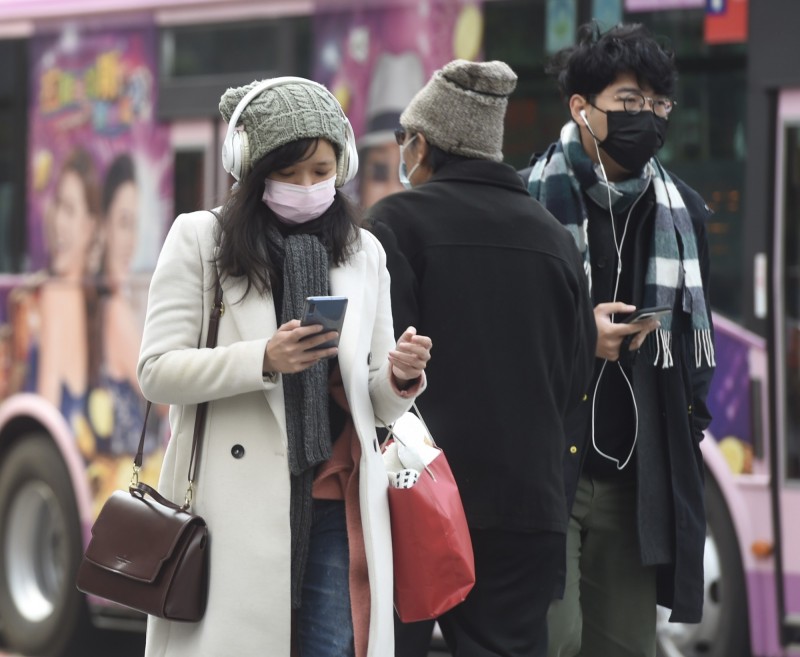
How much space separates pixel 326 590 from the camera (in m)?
3.17

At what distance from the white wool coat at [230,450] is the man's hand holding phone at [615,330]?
871 mm

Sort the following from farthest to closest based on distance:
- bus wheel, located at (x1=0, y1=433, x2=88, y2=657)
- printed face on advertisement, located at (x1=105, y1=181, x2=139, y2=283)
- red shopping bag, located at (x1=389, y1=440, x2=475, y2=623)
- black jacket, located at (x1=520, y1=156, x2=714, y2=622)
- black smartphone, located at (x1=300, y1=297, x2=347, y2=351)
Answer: bus wheel, located at (x1=0, y1=433, x2=88, y2=657) < printed face on advertisement, located at (x1=105, y1=181, x2=139, y2=283) < black jacket, located at (x1=520, y1=156, x2=714, y2=622) < red shopping bag, located at (x1=389, y1=440, x2=475, y2=623) < black smartphone, located at (x1=300, y1=297, x2=347, y2=351)

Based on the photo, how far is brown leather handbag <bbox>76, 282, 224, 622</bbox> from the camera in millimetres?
3033

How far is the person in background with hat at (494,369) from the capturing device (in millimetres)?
3541

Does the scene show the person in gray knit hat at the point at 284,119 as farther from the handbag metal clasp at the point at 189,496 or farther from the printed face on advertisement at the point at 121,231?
the printed face on advertisement at the point at 121,231

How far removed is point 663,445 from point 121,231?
13.4ft

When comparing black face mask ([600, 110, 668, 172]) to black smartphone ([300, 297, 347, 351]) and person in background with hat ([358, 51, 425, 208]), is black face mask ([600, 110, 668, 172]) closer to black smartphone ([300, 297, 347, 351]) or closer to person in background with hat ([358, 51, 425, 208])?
black smartphone ([300, 297, 347, 351])

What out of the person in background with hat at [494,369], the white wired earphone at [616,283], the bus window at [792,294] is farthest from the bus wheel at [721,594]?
the person in background with hat at [494,369]

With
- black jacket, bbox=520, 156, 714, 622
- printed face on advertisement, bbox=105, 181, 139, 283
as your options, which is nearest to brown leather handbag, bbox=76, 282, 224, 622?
black jacket, bbox=520, 156, 714, 622

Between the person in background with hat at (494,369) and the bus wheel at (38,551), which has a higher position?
the person in background with hat at (494,369)

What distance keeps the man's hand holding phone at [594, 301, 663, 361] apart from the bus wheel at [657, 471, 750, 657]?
7.66 ft

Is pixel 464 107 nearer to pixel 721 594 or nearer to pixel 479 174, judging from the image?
pixel 479 174

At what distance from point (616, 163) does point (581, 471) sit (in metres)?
0.81

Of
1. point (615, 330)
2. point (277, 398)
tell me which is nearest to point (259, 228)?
point (277, 398)
